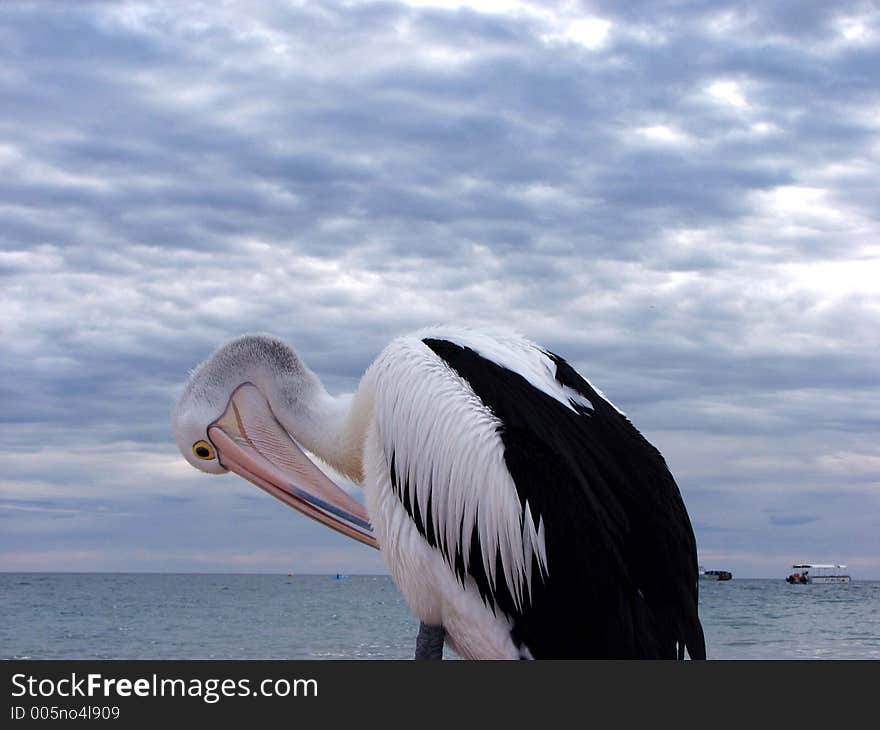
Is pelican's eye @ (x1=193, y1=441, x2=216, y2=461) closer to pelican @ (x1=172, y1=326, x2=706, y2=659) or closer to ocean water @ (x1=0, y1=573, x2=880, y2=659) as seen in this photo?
pelican @ (x1=172, y1=326, x2=706, y2=659)

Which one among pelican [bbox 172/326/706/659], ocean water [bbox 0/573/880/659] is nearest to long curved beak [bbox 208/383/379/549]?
pelican [bbox 172/326/706/659]

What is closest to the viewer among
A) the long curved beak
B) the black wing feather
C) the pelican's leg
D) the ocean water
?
the black wing feather

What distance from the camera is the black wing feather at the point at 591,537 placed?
471 cm

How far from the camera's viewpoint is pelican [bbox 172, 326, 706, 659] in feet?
15.6

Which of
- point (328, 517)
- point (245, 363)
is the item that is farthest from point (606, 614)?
point (245, 363)

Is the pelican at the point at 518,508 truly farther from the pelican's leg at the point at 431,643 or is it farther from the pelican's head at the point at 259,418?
the pelican's head at the point at 259,418

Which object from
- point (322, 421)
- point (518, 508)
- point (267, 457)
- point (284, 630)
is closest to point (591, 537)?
point (518, 508)

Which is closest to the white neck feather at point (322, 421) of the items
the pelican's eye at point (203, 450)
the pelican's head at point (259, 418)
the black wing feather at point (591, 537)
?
the pelican's head at point (259, 418)

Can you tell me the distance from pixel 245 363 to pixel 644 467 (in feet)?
8.65

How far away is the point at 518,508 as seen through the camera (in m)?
4.86

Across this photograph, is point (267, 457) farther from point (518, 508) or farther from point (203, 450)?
point (518, 508)

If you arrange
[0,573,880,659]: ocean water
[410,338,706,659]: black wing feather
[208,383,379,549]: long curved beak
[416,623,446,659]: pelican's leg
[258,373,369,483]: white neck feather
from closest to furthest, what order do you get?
1. [410,338,706,659]: black wing feather
2. [416,623,446,659]: pelican's leg
3. [258,373,369,483]: white neck feather
4. [208,383,379,549]: long curved beak
5. [0,573,880,659]: ocean water

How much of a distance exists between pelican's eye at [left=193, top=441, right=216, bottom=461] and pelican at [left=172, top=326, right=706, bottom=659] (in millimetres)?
1266
